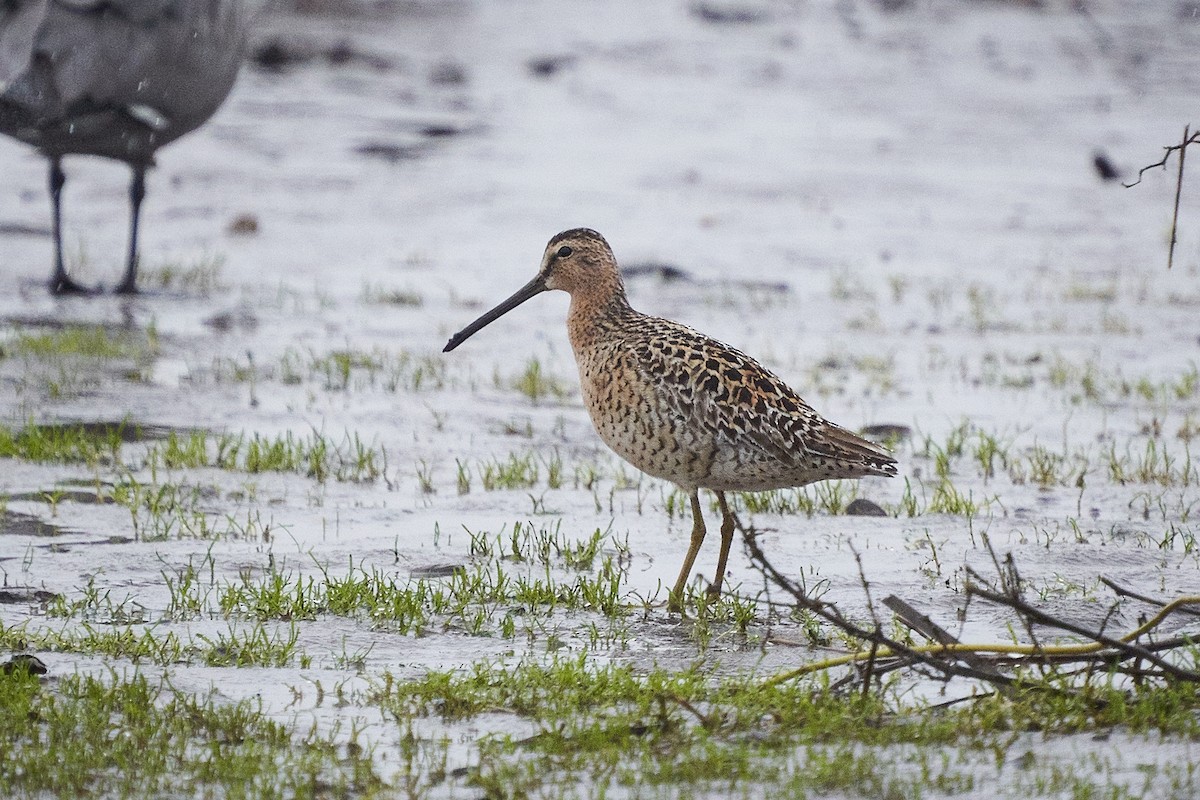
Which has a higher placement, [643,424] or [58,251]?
[58,251]

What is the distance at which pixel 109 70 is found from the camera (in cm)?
1110

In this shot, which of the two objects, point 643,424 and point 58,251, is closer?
point 643,424

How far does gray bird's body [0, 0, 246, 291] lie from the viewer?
36.1ft

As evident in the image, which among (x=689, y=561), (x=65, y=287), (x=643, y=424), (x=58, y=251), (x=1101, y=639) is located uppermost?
(x=58, y=251)

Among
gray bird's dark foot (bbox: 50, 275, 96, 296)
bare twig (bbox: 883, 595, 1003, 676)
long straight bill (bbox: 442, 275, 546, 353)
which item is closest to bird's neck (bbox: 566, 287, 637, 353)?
long straight bill (bbox: 442, 275, 546, 353)

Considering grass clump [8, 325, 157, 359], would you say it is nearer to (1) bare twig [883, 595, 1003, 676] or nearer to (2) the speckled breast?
(2) the speckled breast

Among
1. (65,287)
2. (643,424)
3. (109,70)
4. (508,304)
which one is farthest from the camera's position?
(65,287)

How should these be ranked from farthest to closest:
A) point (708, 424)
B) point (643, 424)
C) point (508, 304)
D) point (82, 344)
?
point (82, 344), point (508, 304), point (643, 424), point (708, 424)

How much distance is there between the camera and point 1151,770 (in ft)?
13.9

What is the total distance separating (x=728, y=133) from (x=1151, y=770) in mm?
17772

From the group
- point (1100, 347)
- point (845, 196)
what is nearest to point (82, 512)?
point (1100, 347)

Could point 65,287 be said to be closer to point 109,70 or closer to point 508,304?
point 109,70

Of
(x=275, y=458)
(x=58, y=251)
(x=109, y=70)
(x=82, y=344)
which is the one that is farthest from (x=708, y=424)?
(x=58, y=251)

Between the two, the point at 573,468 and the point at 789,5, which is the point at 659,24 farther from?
the point at 573,468
